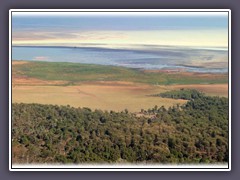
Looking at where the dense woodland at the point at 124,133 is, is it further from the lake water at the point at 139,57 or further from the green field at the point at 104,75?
the lake water at the point at 139,57

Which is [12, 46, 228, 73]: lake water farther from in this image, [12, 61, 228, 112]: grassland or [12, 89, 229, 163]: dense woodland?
[12, 89, 229, 163]: dense woodland

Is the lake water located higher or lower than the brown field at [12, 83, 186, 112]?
higher

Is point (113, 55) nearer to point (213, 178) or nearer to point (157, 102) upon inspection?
point (157, 102)

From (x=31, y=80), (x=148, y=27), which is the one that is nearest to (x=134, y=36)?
(x=148, y=27)

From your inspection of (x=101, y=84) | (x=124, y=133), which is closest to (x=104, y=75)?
(x=101, y=84)

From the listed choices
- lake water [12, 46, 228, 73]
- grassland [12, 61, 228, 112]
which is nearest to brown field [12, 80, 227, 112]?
grassland [12, 61, 228, 112]

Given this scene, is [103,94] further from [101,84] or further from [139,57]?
[139,57]

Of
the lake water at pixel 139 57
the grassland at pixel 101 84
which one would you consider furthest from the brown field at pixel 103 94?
the lake water at pixel 139 57

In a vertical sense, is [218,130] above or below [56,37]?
below
